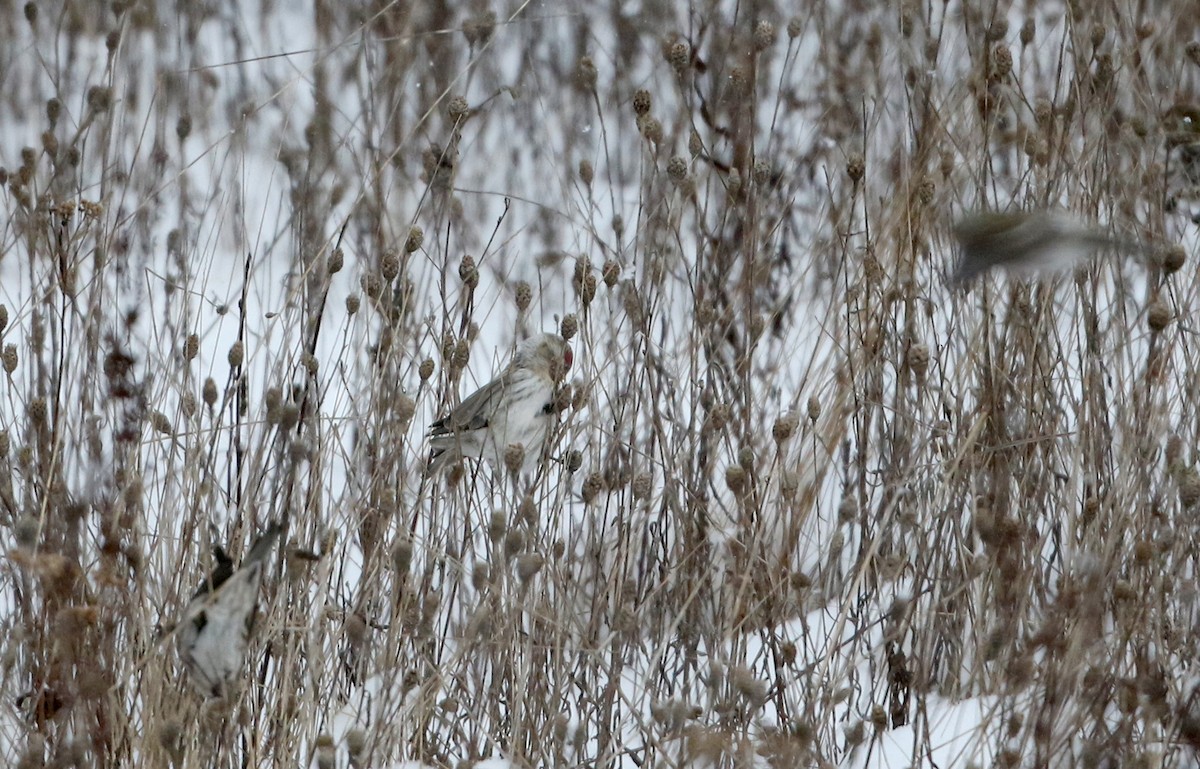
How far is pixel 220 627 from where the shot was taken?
1.56 m

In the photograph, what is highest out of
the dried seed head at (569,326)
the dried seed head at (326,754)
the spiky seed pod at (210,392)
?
the dried seed head at (569,326)

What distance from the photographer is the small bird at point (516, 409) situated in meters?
2.54

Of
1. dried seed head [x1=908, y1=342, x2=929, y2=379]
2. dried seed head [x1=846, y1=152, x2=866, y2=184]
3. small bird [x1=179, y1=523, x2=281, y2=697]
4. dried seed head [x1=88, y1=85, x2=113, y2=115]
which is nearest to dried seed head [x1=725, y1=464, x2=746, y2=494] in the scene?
dried seed head [x1=908, y1=342, x2=929, y2=379]

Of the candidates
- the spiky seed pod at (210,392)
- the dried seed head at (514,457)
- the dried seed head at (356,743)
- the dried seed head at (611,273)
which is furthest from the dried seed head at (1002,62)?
the dried seed head at (356,743)

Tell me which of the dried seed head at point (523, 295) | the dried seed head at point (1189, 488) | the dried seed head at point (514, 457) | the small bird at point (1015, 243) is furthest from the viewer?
the dried seed head at point (523, 295)

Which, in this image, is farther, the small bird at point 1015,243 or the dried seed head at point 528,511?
the dried seed head at point 528,511

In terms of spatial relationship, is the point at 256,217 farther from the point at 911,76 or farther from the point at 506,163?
the point at 911,76

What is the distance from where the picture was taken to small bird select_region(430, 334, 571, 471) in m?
2.54

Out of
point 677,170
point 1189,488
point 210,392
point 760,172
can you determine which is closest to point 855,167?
point 760,172

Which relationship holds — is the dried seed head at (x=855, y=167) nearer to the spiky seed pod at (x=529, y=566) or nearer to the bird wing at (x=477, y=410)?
the bird wing at (x=477, y=410)

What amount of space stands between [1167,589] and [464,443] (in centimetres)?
124

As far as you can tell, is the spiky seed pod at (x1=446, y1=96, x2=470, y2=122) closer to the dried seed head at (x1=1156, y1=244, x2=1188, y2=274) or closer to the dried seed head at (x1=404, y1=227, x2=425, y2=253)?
the dried seed head at (x1=404, y1=227, x2=425, y2=253)

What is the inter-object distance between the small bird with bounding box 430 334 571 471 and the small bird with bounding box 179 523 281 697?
89 centimetres

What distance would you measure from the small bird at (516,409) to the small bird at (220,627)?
894 mm
